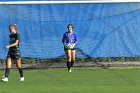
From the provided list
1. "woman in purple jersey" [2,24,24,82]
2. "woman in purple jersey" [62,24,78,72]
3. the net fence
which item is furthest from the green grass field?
the net fence

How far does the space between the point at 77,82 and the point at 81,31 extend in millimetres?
5912

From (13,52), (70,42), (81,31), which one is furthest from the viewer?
(81,31)

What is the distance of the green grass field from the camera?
44.8 ft

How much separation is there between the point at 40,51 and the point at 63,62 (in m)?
1.09

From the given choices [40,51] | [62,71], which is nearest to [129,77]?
[62,71]

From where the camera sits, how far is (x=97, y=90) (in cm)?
1364

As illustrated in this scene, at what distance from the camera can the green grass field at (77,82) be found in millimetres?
13641

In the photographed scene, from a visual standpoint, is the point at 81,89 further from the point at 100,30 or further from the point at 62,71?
the point at 100,30

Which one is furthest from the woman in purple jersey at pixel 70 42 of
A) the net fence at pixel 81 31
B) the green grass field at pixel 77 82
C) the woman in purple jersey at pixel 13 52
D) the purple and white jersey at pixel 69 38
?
the woman in purple jersey at pixel 13 52

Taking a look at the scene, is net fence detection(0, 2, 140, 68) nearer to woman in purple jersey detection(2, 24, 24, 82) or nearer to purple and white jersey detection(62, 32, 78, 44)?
purple and white jersey detection(62, 32, 78, 44)

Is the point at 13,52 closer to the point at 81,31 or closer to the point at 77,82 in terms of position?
the point at 77,82

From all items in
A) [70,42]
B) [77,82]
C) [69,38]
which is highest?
[69,38]

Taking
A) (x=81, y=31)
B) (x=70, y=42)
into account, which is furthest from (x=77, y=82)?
(x=81, y=31)

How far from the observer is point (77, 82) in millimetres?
15844
